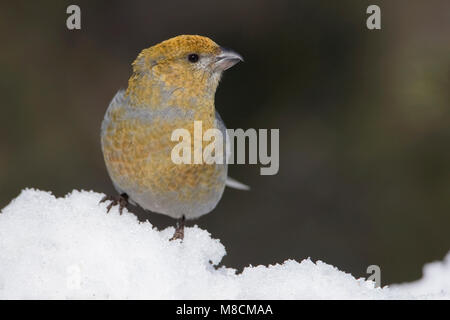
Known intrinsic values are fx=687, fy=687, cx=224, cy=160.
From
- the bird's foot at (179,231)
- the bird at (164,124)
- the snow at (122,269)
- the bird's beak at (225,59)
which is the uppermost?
the bird's beak at (225,59)

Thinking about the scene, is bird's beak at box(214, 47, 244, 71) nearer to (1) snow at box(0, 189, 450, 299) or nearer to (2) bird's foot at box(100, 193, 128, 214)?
(2) bird's foot at box(100, 193, 128, 214)

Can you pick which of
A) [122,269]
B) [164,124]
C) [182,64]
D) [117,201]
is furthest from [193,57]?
[122,269]

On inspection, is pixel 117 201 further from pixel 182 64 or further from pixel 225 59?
pixel 225 59

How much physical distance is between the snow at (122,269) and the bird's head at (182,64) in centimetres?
72

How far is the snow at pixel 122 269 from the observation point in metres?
1.73

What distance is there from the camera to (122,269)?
179 cm

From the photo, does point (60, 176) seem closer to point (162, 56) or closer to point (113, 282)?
point (162, 56)

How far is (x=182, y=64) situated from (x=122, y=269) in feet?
3.42

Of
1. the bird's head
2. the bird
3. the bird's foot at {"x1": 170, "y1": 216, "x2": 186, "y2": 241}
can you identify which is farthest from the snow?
the bird's head

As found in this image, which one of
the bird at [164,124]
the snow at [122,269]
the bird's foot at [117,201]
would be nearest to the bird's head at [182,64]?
the bird at [164,124]

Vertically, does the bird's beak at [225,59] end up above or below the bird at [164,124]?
above

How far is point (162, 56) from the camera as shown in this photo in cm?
260

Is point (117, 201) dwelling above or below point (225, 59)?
below

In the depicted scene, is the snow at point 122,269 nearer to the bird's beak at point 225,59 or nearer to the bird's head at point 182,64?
the bird's head at point 182,64
